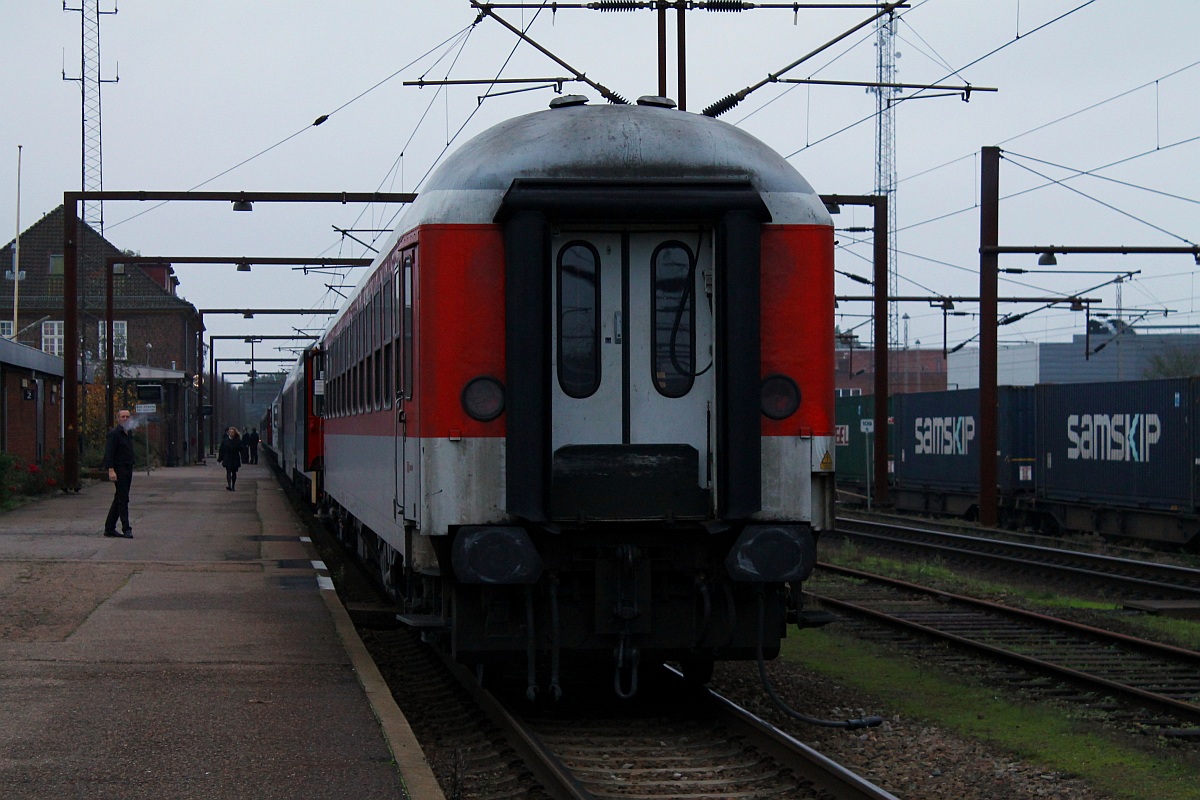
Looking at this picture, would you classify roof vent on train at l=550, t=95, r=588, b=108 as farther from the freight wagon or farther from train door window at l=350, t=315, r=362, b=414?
the freight wagon

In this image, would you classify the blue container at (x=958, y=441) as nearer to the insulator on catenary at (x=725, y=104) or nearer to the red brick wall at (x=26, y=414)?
the insulator on catenary at (x=725, y=104)

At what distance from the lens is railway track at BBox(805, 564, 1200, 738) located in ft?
30.0

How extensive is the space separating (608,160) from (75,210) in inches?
883

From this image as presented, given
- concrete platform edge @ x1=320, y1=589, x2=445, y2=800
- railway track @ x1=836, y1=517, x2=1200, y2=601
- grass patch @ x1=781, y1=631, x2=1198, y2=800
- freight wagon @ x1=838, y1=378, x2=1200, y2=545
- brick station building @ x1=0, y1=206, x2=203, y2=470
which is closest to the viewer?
concrete platform edge @ x1=320, y1=589, x2=445, y2=800

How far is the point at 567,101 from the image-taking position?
8.11 meters

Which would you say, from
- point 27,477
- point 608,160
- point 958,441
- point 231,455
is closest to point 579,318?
point 608,160

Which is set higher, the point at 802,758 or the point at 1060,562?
the point at 802,758

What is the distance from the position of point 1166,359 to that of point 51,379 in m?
60.2

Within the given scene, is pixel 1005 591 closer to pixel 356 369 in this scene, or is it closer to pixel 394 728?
pixel 356 369

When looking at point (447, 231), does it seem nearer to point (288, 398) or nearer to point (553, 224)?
point (553, 224)

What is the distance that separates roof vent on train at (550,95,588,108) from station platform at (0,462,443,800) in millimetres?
3507

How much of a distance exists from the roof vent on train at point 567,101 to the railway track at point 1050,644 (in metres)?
4.92

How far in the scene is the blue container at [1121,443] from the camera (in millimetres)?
22094

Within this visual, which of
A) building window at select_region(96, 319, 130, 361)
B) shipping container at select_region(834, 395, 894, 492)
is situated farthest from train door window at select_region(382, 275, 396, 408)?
building window at select_region(96, 319, 130, 361)
